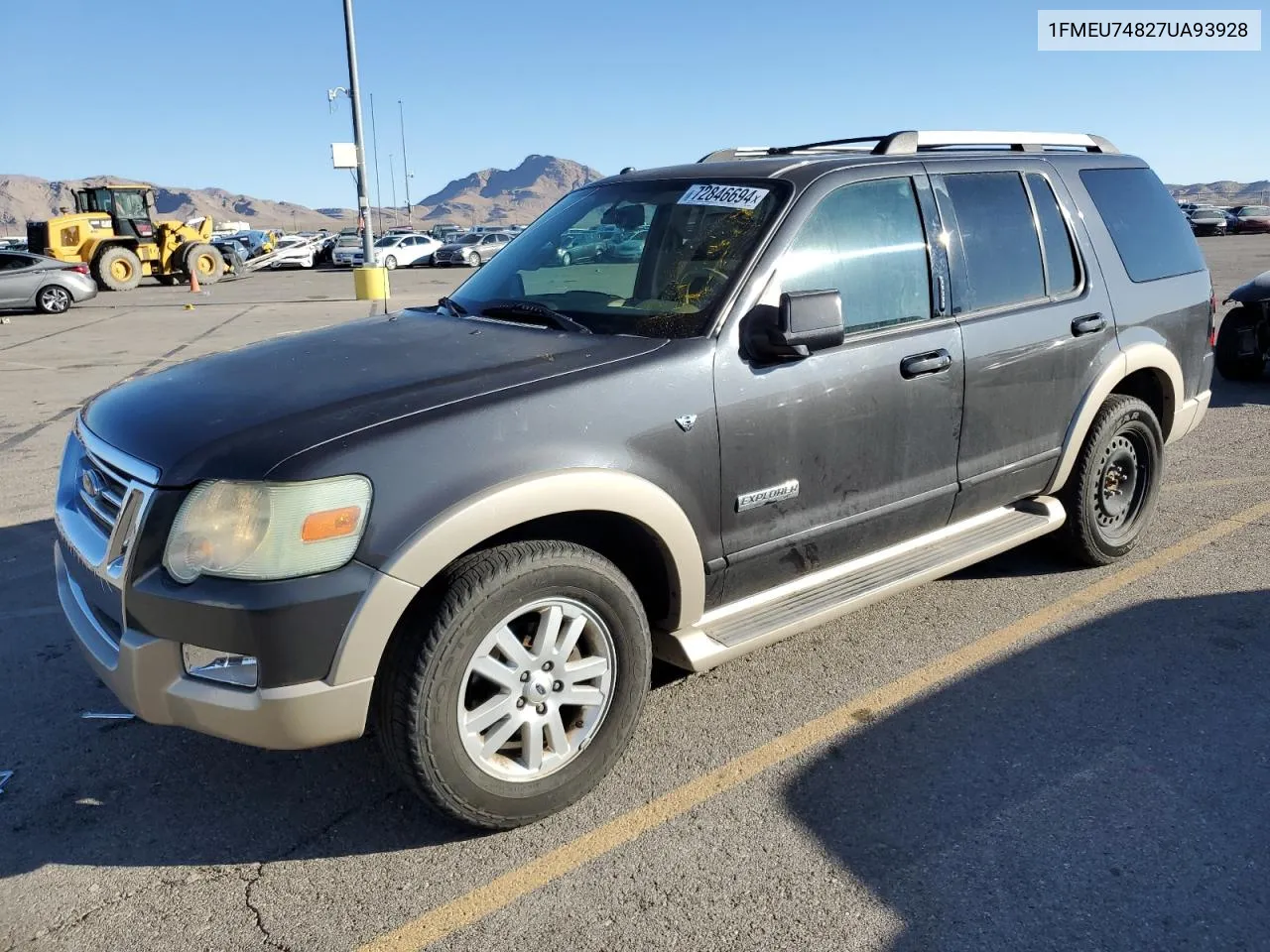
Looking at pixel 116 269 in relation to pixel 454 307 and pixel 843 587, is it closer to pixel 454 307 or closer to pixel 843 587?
pixel 454 307

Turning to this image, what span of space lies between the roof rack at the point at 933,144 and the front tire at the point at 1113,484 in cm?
120

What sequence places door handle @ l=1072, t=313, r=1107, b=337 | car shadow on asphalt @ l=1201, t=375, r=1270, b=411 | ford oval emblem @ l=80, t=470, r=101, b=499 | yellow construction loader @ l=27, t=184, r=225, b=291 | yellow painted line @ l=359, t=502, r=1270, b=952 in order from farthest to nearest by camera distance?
yellow construction loader @ l=27, t=184, r=225, b=291, car shadow on asphalt @ l=1201, t=375, r=1270, b=411, door handle @ l=1072, t=313, r=1107, b=337, ford oval emblem @ l=80, t=470, r=101, b=499, yellow painted line @ l=359, t=502, r=1270, b=952

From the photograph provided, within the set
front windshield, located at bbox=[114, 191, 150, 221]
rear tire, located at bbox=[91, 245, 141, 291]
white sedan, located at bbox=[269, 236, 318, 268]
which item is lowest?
rear tire, located at bbox=[91, 245, 141, 291]

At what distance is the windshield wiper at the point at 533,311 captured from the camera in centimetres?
338

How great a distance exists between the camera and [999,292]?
12.9 ft

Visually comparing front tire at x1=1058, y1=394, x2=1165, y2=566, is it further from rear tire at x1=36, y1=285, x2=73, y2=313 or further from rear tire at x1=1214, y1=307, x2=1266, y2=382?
rear tire at x1=36, y1=285, x2=73, y2=313

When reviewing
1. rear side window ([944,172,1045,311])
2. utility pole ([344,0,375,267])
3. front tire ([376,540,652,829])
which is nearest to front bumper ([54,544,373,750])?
front tire ([376,540,652,829])

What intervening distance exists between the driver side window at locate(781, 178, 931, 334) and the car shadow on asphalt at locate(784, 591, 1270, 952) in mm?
1397

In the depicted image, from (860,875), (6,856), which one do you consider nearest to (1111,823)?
(860,875)

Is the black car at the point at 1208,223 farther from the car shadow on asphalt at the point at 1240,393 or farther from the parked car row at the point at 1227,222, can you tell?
the car shadow on asphalt at the point at 1240,393

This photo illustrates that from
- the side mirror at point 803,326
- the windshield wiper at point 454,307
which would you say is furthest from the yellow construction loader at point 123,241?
the side mirror at point 803,326

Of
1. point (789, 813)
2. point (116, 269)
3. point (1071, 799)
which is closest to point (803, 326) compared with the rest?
point (789, 813)

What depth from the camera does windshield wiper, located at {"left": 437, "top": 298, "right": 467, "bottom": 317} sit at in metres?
3.86

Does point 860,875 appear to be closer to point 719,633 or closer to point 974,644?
point 719,633
